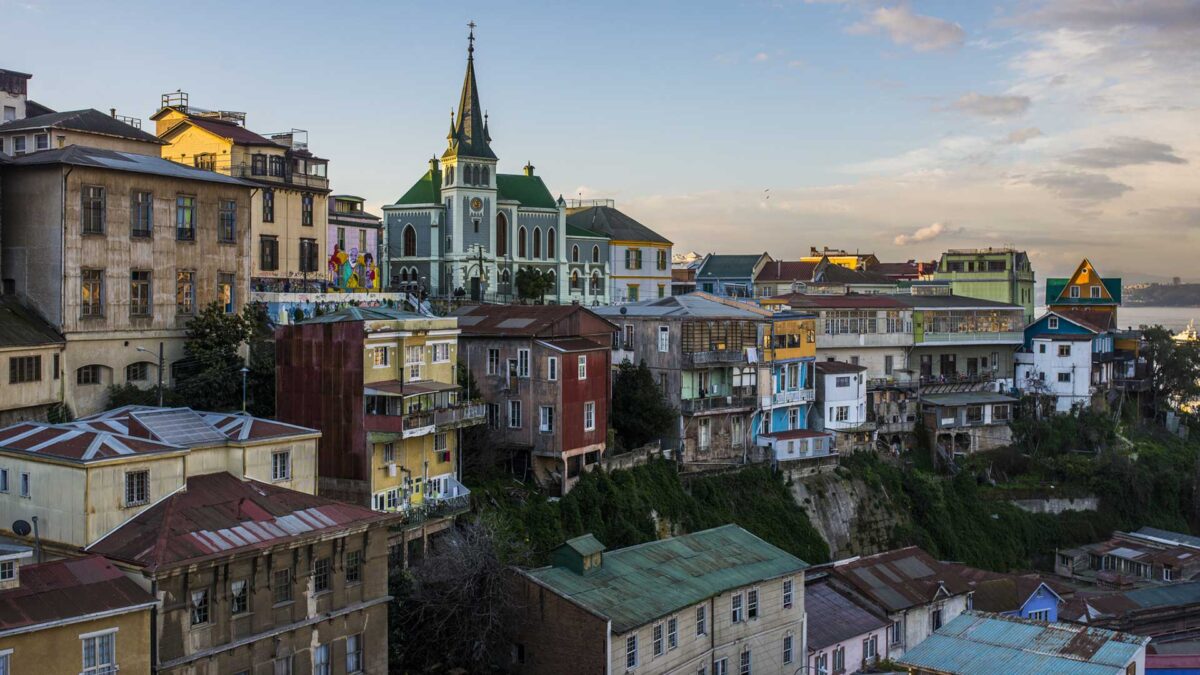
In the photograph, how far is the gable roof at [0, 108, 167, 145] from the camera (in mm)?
44094

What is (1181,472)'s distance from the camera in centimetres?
7000

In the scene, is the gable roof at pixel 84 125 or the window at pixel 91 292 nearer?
the window at pixel 91 292

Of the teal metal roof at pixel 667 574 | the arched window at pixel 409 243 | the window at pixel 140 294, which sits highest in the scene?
the arched window at pixel 409 243

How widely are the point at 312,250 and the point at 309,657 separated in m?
28.4

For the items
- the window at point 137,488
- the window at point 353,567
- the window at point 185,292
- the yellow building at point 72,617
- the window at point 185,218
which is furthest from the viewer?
the window at point 185,292

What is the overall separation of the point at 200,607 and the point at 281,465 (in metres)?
6.36

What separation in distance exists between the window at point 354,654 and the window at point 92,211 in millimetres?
16628

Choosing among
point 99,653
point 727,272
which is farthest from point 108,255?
point 727,272

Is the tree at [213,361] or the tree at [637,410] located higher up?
the tree at [213,361]

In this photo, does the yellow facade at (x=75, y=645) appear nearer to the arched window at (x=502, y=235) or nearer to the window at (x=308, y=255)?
the window at (x=308, y=255)

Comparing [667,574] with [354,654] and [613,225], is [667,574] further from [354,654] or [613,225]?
[613,225]

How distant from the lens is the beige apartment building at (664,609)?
109 ft

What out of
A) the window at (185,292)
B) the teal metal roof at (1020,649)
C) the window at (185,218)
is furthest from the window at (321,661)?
the window at (185,218)

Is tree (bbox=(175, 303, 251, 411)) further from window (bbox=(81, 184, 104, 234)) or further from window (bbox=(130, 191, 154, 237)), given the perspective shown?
window (bbox=(81, 184, 104, 234))
